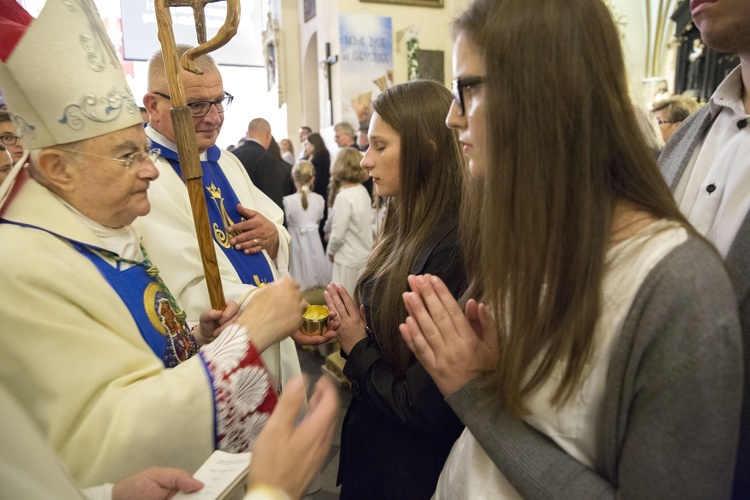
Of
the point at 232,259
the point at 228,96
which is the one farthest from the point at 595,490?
the point at 228,96

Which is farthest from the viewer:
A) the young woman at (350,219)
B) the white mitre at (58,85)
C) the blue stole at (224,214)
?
the young woman at (350,219)

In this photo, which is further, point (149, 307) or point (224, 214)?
point (224, 214)

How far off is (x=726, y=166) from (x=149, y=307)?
5.33ft

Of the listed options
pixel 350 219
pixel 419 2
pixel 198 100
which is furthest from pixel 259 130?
pixel 419 2

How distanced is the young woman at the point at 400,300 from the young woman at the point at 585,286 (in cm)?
47

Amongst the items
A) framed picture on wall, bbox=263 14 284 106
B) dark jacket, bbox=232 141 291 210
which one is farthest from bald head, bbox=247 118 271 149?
framed picture on wall, bbox=263 14 284 106

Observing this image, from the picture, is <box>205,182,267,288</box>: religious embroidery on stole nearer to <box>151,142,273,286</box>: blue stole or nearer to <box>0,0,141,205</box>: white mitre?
<box>151,142,273,286</box>: blue stole

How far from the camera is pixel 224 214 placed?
2225 mm

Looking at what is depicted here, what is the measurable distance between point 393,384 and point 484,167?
746mm

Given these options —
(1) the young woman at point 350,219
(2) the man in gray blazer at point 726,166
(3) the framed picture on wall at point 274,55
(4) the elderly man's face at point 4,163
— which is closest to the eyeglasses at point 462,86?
(2) the man in gray blazer at point 726,166

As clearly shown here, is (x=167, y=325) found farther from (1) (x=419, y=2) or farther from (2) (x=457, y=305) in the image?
(1) (x=419, y=2)

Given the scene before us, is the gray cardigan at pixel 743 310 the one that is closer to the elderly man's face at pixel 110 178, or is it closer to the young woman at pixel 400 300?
the young woman at pixel 400 300

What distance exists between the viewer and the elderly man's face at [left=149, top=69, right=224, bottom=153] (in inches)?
79.5

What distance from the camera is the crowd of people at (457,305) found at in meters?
0.84
